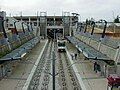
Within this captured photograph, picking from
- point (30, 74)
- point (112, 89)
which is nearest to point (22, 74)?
point (30, 74)

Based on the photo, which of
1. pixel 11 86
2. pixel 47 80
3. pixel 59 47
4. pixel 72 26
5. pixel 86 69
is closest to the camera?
pixel 11 86

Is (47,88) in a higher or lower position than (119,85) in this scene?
lower

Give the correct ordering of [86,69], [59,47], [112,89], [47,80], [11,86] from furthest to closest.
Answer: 1. [59,47]
2. [86,69]
3. [47,80]
4. [11,86]
5. [112,89]

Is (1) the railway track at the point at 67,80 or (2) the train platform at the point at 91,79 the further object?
(1) the railway track at the point at 67,80

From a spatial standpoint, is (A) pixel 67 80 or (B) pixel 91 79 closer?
(B) pixel 91 79

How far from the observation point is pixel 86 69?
3011 cm

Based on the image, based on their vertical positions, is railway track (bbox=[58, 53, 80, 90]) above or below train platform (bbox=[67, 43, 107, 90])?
below

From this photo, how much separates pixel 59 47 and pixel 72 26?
41034 millimetres

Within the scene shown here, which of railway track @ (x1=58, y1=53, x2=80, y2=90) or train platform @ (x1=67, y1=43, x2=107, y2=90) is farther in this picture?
railway track @ (x1=58, y1=53, x2=80, y2=90)

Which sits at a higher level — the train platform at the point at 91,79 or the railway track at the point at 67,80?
the train platform at the point at 91,79

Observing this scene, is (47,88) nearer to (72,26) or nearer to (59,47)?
(59,47)

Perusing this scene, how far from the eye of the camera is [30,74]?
88.4 ft

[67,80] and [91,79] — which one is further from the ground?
[91,79]

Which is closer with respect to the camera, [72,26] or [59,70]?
[59,70]
